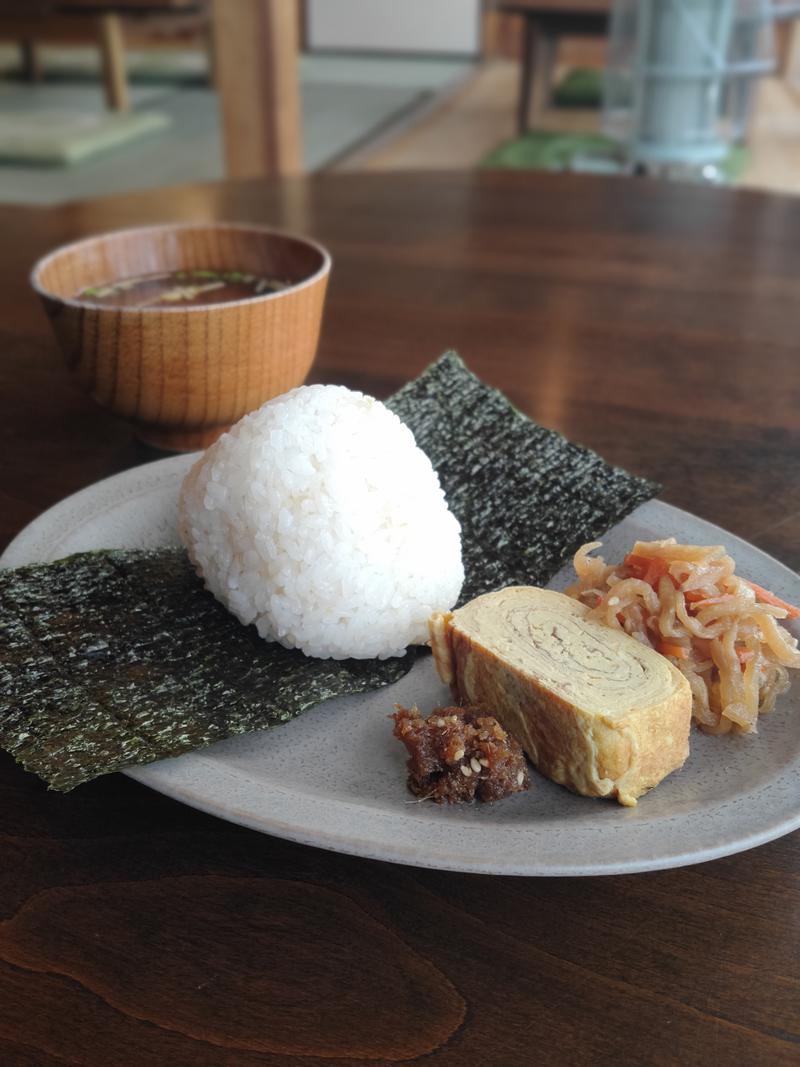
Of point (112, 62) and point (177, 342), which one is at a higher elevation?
point (177, 342)

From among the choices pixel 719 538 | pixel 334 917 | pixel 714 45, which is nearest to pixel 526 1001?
pixel 334 917

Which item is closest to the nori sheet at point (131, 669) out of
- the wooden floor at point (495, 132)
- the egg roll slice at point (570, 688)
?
the egg roll slice at point (570, 688)

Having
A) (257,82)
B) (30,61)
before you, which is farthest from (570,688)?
(30,61)

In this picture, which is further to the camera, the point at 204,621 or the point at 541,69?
the point at 541,69

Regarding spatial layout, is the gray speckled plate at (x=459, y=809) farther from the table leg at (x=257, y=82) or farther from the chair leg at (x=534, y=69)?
the chair leg at (x=534, y=69)

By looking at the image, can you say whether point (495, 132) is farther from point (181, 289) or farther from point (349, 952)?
point (349, 952)

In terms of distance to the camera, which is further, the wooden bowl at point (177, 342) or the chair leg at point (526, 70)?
the chair leg at point (526, 70)

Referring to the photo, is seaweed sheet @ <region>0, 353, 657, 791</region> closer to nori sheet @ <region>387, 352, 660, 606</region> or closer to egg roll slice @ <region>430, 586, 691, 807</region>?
nori sheet @ <region>387, 352, 660, 606</region>
